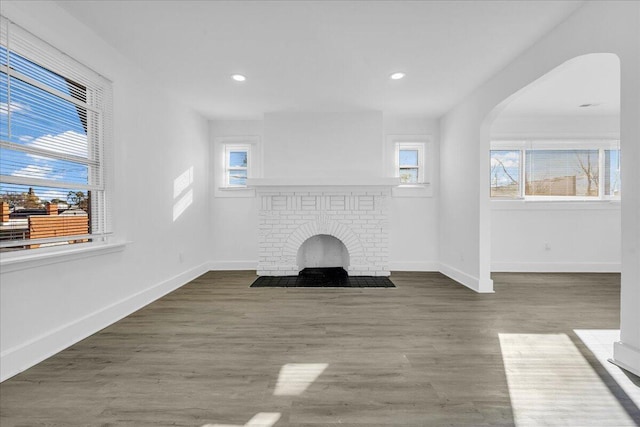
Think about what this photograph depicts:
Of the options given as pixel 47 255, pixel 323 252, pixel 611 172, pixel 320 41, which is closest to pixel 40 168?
pixel 47 255

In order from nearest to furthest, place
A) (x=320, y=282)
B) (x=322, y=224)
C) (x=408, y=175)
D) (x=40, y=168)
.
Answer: (x=40, y=168), (x=320, y=282), (x=322, y=224), (x=408, y=175)

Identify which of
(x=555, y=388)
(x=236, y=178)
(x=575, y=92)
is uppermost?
(x=575, y=92)

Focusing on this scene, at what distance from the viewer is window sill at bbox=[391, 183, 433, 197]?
5.36 metres

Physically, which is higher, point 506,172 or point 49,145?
point 506,172

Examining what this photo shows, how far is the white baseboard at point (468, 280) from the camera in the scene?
3928 mm

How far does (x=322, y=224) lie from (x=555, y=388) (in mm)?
3482

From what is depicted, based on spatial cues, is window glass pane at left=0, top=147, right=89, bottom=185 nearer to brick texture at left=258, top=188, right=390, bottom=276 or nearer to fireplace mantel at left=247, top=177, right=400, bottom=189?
fireplace mantel at left=247, top=177, right=400, bottom=189

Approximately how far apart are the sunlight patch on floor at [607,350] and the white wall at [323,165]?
272 cm

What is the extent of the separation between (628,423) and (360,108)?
13.8ft

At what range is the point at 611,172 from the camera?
17.0 feet

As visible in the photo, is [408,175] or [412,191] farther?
[408,175]

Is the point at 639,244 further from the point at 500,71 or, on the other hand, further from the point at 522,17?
the point at 500,71

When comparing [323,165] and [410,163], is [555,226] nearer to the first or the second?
[410,163]

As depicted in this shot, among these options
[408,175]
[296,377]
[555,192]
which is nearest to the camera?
[296,377]
